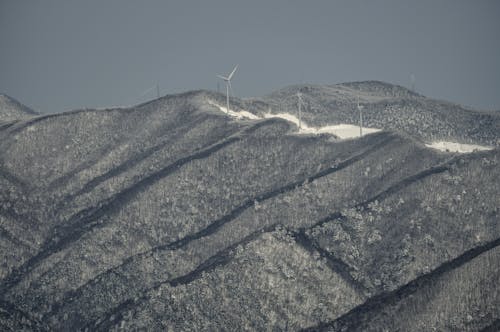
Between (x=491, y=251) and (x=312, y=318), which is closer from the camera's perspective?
(x=491, y=251)

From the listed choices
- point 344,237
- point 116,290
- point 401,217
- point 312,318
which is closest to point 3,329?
point 116,290

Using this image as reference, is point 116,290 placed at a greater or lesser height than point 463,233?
lesser

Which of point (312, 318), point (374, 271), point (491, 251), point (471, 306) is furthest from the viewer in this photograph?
point (374, 271)

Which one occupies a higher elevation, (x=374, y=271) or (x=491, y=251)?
(x=491, y=251)

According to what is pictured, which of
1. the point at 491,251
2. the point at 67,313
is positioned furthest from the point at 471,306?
the point at 67,313

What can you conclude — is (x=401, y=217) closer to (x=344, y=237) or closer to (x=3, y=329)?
(x=344, y=237)

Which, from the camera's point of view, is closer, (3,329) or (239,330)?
(239,330)

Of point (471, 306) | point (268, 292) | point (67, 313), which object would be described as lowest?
point (67, 313)

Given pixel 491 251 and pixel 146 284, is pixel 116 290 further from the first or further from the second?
pixel 491 251

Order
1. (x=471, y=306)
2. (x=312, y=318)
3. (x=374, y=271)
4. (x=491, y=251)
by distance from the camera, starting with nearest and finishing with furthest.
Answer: (x=471, y=306) < (x=491, y=251) < (x=312, y=318) < (x=374, y=271)
